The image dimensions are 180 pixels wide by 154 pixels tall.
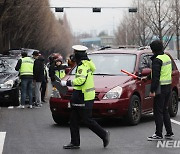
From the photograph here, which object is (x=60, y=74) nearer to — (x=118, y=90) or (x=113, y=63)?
(x=113, y=63)

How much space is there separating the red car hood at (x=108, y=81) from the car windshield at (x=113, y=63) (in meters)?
0.32

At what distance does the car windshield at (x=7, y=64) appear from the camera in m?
18.4

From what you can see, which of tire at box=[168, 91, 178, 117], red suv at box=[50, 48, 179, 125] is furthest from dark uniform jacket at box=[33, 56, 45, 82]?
tire at box=[168, 91, 178, 117]

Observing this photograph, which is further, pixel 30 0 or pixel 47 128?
pixel 30 0

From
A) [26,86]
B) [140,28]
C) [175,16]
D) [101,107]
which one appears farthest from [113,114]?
[140,28]

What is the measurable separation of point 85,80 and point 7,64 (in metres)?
9.86

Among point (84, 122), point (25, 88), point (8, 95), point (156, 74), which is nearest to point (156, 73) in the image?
point (156, 74)

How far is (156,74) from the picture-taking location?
386 inches

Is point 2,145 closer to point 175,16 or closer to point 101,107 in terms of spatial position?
point 101,107

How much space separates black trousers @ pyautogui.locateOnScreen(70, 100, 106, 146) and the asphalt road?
0.22m

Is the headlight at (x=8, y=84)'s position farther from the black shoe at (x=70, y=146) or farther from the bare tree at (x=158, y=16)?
the bare tree at (x=158, y=16)

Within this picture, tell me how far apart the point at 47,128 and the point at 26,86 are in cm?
498

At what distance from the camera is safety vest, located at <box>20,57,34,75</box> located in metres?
16.8

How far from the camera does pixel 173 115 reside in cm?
1367
